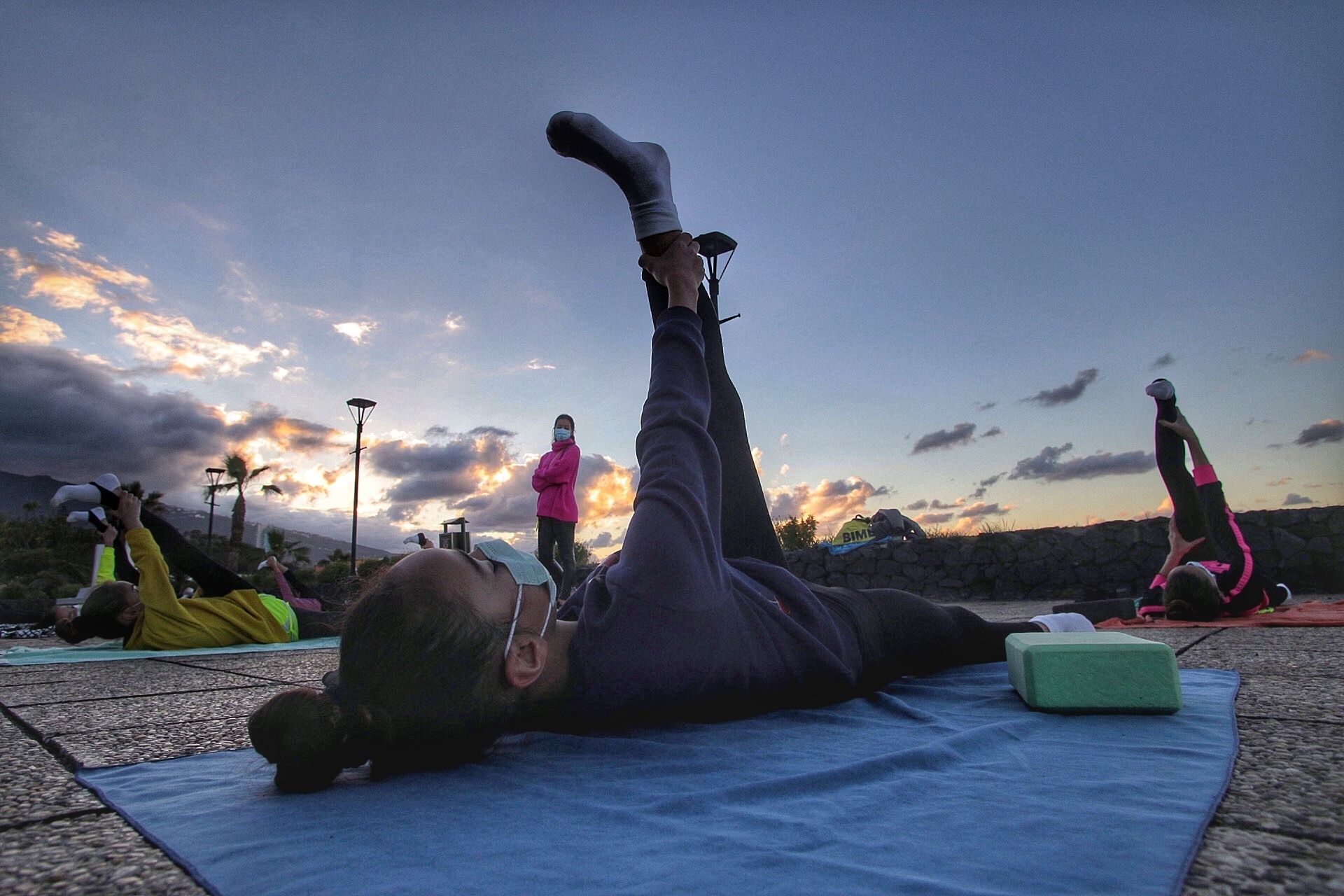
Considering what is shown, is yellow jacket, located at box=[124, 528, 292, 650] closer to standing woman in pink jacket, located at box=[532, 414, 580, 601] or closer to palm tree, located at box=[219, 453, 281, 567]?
standing woman in pink jacket, located at box=[532, 414, 580, 601]

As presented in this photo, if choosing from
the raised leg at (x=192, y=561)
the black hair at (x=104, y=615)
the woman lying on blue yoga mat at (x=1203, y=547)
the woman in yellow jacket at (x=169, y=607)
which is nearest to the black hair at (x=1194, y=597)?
the woman lying on blue yoga mat at (x=1203, y=547)

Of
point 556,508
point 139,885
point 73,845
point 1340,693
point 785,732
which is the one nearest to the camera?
point 139,885

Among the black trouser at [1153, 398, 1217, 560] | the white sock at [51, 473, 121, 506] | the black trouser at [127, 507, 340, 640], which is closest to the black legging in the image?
the black trouser at [1153, 398, 1217, 560]

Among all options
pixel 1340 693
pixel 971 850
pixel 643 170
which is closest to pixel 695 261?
pixel 643 170

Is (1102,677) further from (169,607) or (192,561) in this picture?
(192,561)

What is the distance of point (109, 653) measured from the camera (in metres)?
4.94

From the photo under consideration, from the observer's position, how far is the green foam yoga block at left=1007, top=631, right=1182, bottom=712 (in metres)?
1.84

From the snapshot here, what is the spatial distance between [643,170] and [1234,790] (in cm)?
202

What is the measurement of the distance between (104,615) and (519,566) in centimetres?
539

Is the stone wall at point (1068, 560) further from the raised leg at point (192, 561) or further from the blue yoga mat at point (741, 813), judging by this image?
the blue yoga mat at point (741, 813)

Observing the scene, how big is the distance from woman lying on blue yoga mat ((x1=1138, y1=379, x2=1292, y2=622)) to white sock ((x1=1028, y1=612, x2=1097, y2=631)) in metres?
3.57

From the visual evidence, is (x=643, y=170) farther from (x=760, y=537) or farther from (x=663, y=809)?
(x=663, y=809)

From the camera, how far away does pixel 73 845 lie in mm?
1154

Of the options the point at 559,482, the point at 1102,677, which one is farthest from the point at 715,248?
the point at 1102,677
